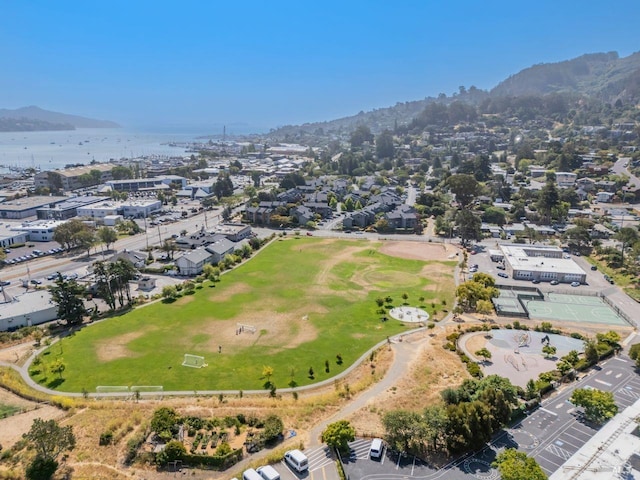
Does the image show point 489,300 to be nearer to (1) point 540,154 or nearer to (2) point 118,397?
(2) point 118,397

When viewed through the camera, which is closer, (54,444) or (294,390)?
(54,444)

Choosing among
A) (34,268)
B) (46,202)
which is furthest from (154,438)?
(46,202)

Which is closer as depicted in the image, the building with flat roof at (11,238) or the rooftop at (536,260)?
the rooftop at (536,260)

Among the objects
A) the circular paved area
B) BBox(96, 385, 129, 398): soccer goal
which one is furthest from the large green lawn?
the circular paved area

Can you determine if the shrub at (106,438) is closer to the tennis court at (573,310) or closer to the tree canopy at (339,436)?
the tree canopy at (339,436)

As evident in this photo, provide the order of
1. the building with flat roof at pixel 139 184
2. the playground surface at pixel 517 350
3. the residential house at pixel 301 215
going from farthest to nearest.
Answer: the building with flat roof at pixel 139 184 → the residential house at pixel 301 215 → the playground surface at pixel 517 350

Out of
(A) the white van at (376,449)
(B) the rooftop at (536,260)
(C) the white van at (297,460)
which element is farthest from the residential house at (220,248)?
(A) the white van at (376,449)
